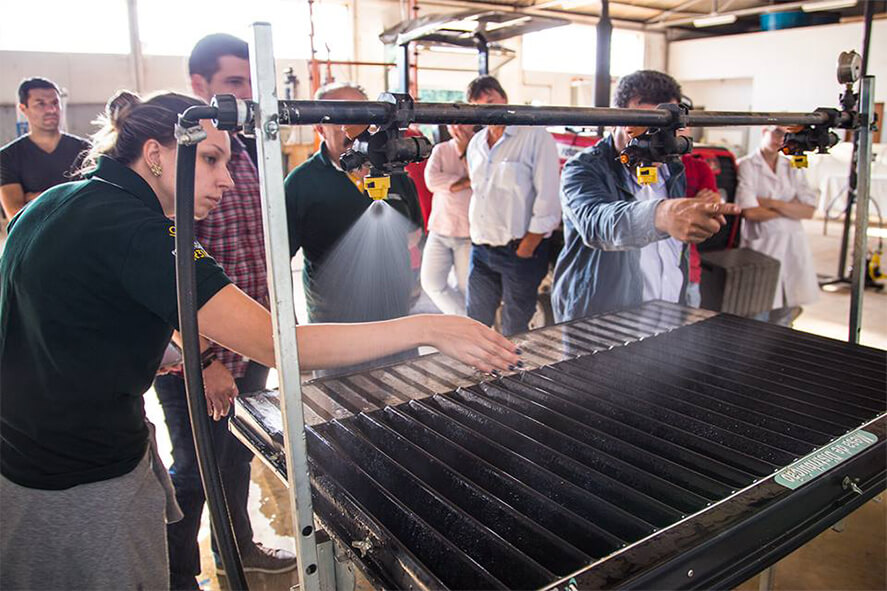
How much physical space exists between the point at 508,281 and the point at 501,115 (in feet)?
7.09

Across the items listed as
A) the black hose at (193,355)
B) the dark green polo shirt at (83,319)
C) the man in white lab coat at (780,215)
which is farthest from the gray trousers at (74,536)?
the man in white lab coat at (780,215)

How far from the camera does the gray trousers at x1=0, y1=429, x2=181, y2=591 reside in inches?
47.2

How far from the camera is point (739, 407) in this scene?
A: 1.30 meters

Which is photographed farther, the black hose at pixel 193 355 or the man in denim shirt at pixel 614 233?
the man in denim shirt at pixel 614 233

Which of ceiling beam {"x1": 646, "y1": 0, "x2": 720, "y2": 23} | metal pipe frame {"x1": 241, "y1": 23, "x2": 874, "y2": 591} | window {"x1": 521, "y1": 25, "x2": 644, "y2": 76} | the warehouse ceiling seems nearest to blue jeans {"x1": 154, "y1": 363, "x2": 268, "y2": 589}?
metal pipe frame {"x1": 241, "y1": 23, "x2": 874, "y2": 591}

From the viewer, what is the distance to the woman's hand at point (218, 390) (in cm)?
172

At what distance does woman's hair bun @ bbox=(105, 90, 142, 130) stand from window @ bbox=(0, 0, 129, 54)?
7478 mm

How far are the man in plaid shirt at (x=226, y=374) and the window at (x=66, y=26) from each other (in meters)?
6.75

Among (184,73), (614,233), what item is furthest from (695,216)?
(184,73)

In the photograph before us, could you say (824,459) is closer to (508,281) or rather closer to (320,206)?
(320,206)

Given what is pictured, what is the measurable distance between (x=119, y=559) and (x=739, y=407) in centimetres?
121

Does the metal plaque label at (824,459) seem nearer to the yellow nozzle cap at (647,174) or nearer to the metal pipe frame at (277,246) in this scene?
the yellow nozzle cap at (647,174)

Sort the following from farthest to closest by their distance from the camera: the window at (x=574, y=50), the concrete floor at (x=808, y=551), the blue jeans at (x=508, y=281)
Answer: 1. the window at (x=574, y=50)
2. the blue jeans at (x=508, y=281)
3. the concrete floor at (x=808, y=551)

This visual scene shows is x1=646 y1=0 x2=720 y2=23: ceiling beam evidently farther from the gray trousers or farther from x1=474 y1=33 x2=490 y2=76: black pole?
the gray trousers
